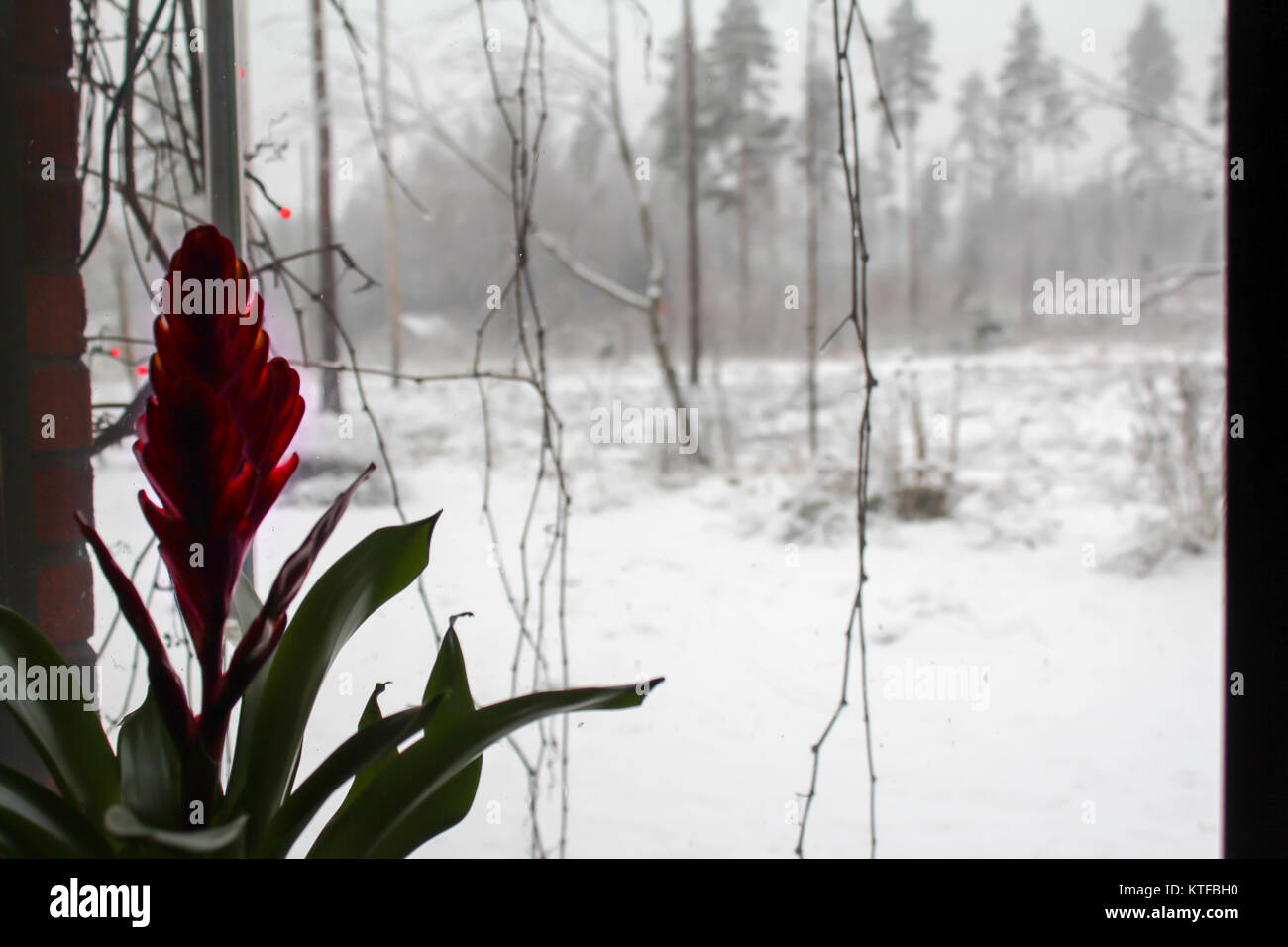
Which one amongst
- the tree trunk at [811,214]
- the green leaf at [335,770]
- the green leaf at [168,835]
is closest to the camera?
the green leaf at [168,835]

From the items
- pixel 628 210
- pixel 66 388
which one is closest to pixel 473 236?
pixel 628 210

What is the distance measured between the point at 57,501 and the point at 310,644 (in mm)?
504

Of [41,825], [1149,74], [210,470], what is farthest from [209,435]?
[1149,74]

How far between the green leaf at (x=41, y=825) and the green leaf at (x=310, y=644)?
98mm

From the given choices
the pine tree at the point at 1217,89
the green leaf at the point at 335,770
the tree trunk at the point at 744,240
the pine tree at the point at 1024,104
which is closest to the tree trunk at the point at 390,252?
the tree trunk at the point at 744,240

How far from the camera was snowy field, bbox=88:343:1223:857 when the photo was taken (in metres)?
1.22

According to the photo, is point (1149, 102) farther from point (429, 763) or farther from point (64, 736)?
point (64, 736)

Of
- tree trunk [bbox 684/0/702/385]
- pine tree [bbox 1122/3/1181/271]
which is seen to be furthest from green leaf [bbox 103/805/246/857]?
pine tree [bbox 1122/3/1181/271]

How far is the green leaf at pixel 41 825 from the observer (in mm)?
606

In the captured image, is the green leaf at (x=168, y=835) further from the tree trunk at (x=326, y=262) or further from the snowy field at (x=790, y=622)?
the tree trunk at (x=326, y=262)

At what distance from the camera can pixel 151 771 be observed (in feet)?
2.14

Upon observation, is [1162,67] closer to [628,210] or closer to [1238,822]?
[628,210]

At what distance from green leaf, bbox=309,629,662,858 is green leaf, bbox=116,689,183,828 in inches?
4.2

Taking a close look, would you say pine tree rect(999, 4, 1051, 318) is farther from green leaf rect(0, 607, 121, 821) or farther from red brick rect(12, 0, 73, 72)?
green leaf rect(0, 607, 121, 821)
